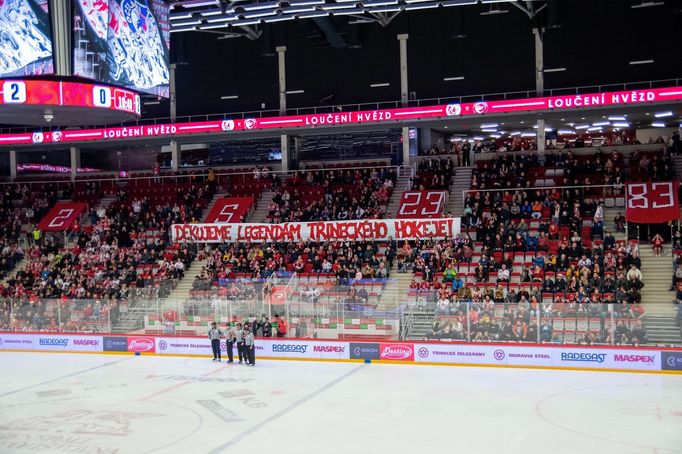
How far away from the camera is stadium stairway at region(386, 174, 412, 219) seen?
33.2 m

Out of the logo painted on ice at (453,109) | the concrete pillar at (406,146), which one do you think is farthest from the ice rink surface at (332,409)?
the concrete pillar at (406,146)

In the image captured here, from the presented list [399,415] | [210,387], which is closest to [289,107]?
[210,387]

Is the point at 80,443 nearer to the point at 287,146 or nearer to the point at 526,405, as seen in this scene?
the point at 526,405

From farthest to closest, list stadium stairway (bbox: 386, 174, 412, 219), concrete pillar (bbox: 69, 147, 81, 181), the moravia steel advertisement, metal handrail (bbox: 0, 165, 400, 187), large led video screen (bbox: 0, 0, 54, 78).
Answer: concrete pillar (bbox: 69, 147, 81, 181)
metal handrail (bbox: 0, 165, 400, 187)
stadium stairway (bbox: 386, 174, 412, 219)
the moravia steel advertisement
large led video screen (bbox: 0, 0, 54, 78)

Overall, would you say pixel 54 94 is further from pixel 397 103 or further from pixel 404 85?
pixel 404 85

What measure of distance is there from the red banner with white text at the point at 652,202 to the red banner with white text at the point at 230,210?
1616 cm

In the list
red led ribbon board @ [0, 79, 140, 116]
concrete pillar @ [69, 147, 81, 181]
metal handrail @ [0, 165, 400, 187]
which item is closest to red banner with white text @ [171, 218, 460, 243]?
metal handrail @ [0, 165, 400, 187]

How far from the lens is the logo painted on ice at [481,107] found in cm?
3289

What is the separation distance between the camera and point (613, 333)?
67.1ft

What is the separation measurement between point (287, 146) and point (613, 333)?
70.5 ft

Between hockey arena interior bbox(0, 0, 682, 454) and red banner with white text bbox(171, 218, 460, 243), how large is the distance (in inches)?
3.7

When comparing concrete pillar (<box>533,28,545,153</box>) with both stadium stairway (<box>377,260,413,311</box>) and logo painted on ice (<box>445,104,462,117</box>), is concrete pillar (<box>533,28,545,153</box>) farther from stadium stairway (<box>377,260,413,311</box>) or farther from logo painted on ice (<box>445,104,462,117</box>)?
stadium stairway (<box>377,260,413,311</box>)

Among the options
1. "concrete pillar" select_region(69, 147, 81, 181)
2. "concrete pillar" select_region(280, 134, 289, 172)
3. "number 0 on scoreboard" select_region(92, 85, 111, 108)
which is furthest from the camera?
"concrete pillar" select_region(69, 147, 81, 181)

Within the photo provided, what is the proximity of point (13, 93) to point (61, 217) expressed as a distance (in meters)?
21.3
